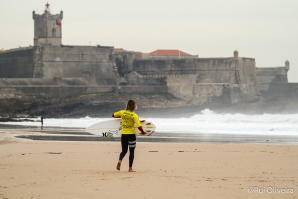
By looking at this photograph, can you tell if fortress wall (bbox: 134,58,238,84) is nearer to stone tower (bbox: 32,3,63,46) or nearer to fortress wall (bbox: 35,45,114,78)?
fortress wall (bbox: 35,45,114,78)

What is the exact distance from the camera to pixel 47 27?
52562 millimetres

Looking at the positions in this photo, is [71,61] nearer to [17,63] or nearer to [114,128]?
[17,63]

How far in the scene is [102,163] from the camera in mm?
10578

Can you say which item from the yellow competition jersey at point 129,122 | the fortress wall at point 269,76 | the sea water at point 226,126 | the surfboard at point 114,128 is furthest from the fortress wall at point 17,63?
the yellow competition jersey at point 129,122

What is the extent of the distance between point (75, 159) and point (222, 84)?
135ft

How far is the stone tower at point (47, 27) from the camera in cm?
5259

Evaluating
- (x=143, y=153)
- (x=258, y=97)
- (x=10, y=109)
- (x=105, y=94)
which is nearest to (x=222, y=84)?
(x=258, y=97)

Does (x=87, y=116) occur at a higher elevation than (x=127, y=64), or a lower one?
lower

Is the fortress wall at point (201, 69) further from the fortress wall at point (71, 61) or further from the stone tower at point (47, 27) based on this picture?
the stone tower at point (47, 27)

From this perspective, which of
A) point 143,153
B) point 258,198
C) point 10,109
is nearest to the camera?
point 258,198

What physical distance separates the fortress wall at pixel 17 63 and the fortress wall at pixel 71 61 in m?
0.82

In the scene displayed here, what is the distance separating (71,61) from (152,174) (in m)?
41.9

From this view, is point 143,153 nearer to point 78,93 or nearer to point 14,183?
point 14,183

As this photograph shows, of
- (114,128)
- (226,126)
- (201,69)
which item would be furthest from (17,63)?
(114,128)
